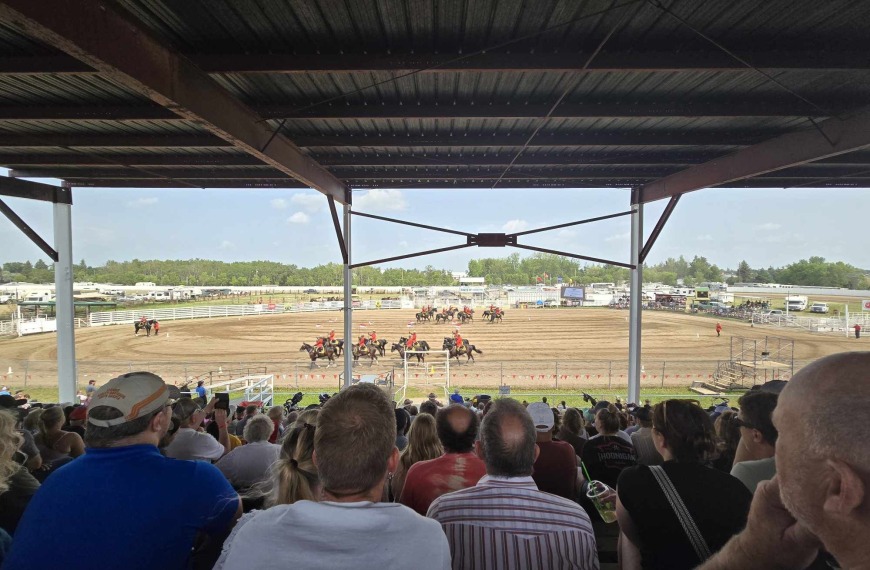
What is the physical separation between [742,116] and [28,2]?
7.70 m

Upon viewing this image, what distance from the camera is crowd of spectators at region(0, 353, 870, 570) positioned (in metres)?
0.78

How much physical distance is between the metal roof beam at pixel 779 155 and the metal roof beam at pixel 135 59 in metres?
7.67

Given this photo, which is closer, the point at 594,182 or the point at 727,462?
the point at 727,462

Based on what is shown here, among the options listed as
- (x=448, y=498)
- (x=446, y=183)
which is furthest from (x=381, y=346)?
(x=448, y=498)

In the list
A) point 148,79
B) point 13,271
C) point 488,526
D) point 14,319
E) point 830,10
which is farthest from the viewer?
point 13,271

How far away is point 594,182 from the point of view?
10242mm

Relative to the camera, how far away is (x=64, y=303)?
990 centimetres

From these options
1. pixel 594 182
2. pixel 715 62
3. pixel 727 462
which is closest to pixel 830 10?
pixel 715 62

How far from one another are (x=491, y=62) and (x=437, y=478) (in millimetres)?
4328

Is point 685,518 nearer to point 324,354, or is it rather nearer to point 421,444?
point 421,444

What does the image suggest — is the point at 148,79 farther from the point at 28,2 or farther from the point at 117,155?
the point at 117,155

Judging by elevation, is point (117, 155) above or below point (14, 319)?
above

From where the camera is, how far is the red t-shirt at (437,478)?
6.86 ft

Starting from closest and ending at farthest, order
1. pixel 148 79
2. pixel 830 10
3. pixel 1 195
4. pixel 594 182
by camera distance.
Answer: pixel 148 79, pixel 830 10, pixel 1 195, pixel 594 182
